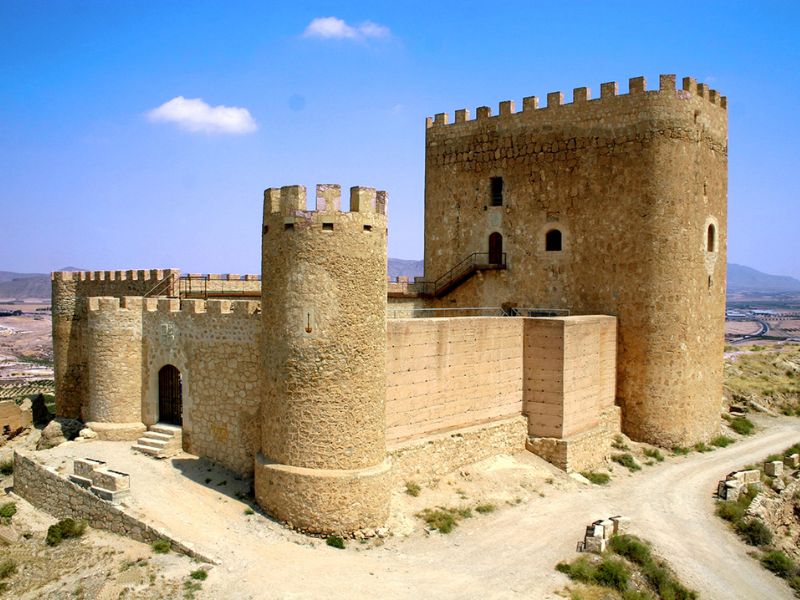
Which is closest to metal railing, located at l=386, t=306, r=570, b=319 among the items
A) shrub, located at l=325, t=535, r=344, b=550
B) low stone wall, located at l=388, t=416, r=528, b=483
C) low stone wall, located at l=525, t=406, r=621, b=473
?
low stone wall, located at l=525, t=406, r=621, b=473

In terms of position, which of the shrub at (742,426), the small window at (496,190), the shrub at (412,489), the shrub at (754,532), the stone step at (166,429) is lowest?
the shrub at (754,532)

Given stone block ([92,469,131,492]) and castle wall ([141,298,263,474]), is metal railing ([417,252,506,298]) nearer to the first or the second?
castle wall ([141,298,263,474])

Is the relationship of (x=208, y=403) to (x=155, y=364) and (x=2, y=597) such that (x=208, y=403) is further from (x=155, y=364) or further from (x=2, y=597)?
(x=2, y=597)

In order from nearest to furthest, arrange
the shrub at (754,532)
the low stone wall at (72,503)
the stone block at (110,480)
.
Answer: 1. the low stone wall at (72,503)
2. the stone block at (110,480)
3. the shrub at (754,532)

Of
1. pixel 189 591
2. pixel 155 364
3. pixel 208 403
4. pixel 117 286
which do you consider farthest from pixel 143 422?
pixel 189 591

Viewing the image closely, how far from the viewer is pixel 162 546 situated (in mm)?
Result: 13172

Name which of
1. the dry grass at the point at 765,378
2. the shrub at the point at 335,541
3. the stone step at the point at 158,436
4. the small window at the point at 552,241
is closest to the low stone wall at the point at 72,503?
the shrub at the point at 335,541

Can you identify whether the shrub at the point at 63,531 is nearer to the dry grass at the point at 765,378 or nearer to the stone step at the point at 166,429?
the stone step at the point at 166,429

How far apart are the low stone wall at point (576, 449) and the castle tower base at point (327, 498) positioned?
661cm

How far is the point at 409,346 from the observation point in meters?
16.7

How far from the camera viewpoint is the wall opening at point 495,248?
81.8 ft

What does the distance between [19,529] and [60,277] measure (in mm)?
9826

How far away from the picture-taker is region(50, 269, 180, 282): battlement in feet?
70.7

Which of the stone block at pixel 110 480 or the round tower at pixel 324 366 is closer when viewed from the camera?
the round tower at pixel 324 366
